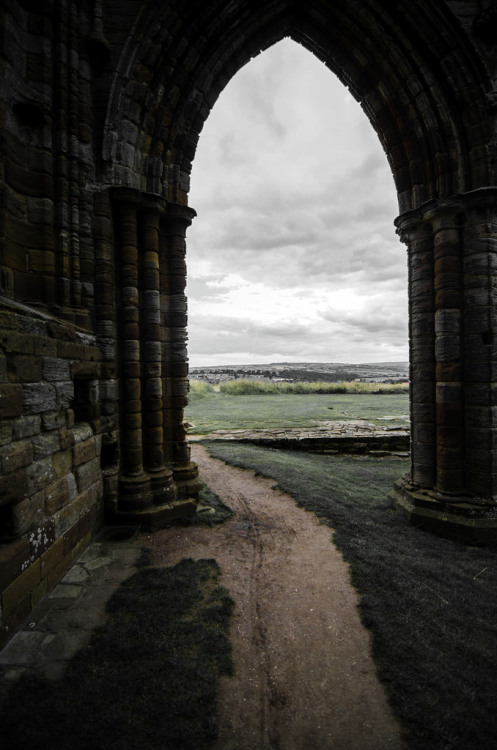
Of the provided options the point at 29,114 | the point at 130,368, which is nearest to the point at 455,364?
the point at 130,368

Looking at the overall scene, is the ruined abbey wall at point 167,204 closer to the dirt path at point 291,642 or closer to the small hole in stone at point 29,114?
the small hole in stone at point 29,114

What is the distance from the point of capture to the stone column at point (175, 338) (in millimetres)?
5324

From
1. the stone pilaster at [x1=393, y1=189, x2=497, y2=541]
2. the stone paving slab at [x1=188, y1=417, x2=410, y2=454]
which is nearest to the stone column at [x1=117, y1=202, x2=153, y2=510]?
the stone pilaster at [x1=393, y1=189, x2=497, y2=541]

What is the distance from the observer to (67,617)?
2.88 meters

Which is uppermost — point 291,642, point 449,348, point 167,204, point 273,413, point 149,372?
point 167,204

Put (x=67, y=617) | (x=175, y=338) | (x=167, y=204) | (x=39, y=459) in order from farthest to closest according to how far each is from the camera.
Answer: (x=175, y=338), (x=167, y=204), (x=39, y=459), (x=67, y=617)

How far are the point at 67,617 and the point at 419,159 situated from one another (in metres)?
6.64

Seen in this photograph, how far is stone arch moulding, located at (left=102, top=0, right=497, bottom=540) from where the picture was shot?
15.2 feet

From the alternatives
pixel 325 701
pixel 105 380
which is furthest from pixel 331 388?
pixel 325 701

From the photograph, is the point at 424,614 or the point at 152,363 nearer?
the point at 424,614

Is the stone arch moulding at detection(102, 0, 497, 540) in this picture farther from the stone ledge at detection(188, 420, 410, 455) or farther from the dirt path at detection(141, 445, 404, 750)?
the stone ledge at detection(188, 420, 410, 455)

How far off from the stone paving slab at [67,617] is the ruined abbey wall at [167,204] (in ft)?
1.12

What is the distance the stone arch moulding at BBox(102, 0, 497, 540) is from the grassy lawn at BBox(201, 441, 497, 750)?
0.59 m

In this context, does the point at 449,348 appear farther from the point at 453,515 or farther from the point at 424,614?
the point at 424,614
